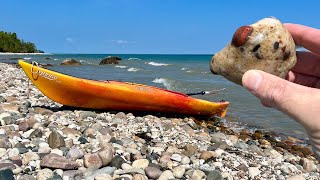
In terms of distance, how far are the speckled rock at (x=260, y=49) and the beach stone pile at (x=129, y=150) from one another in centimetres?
215

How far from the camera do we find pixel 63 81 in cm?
874

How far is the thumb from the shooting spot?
2.33m

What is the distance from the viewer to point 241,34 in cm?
275

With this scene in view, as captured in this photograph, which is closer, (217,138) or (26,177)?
(26,177)

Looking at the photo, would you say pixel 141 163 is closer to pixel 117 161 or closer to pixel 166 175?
pixel 117 161

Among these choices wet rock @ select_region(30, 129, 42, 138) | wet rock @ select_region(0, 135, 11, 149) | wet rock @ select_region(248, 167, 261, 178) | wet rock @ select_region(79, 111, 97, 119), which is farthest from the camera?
wet rock @ select_region(79, 111, 97, 119)

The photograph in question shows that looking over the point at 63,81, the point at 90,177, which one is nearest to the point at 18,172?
the point at 90,177

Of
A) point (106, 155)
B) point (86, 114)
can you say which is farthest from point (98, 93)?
point (106, 155)

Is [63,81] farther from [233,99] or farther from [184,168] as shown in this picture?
[233,99]

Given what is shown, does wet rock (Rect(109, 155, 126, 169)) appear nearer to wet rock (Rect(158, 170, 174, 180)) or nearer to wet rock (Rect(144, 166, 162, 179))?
wet rock (Rect(144, 166, 162, 179))

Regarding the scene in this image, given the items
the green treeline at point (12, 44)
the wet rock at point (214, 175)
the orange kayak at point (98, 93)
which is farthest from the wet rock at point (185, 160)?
the green treeline at point (12, 44)

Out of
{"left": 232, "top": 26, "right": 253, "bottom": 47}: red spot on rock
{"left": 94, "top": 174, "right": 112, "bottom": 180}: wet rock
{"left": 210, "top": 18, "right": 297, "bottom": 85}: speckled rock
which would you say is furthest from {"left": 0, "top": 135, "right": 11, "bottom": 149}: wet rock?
{"left": 232, "top": 26, "right": 253, "bottom": 47}: red spot on rock

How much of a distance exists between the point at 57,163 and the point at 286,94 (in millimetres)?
3088

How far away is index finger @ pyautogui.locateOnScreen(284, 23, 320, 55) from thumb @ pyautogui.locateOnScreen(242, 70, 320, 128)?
3.19ft
